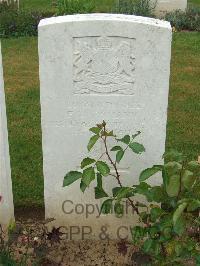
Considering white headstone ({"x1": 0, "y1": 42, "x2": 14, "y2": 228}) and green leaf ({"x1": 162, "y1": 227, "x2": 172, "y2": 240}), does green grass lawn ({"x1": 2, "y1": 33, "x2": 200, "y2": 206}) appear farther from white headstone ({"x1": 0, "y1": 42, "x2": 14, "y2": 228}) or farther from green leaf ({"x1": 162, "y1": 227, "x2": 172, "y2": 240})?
green leaf ({"x1": 162, "y1": 227, "x2": 172, "y2": 240})

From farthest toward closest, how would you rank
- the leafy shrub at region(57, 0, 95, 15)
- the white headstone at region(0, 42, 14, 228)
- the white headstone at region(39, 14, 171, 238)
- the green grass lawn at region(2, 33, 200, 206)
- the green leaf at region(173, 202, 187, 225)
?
1. the leafy shrub at region(57, 0, 95, 15)
2. the green grass lawn at region(2, 33, 200, 206)
3. the white headstone at region(0, 42, 14, 228)
4. the white headstone at region(39, 14, 171, 238)
5. the green leaf at region(173, 202, 187, 225)

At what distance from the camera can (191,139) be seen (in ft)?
19.1

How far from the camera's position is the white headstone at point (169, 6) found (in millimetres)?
11336

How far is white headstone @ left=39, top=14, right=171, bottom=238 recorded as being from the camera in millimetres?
3457

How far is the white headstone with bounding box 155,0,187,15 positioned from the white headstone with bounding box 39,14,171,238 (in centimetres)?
805

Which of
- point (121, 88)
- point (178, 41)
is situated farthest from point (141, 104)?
point (178, 41)

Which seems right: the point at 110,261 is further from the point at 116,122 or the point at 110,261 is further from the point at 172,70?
the point at 172,70

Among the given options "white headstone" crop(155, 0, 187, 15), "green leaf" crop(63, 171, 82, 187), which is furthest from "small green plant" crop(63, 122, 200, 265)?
"white headstone" crop(155, 0, 187, 15)

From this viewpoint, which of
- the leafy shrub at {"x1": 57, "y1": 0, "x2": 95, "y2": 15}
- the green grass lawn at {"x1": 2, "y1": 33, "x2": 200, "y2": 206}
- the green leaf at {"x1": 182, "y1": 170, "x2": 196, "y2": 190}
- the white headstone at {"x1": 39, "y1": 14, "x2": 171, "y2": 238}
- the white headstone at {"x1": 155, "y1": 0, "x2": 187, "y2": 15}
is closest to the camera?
the green leaf at {"x1": 182, "y1": 170, "x2": 196, "y2": 190}

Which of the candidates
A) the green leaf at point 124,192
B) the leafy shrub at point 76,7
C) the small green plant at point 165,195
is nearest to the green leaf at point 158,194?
the small green plant at point 165,195

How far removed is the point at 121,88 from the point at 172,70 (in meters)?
4.64

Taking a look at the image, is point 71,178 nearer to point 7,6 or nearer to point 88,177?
point 88,177

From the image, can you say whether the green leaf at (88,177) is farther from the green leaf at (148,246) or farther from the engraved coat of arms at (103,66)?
the engraved coat of arms at (103,66)

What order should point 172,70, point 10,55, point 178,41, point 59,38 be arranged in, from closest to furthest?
point 59,38, point 172,70, point 10,55, point 178,41
